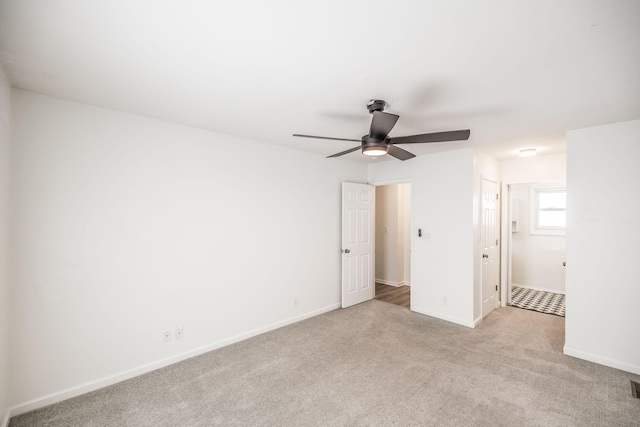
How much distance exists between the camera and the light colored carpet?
2191 mm

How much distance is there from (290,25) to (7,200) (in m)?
2.46

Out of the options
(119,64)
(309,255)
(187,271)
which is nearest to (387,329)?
(309,255)

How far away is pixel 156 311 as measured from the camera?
2.90 meters

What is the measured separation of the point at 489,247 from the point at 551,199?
2471mm

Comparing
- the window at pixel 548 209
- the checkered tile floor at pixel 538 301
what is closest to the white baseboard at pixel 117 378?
the checkered tile floor at pixel 538 301

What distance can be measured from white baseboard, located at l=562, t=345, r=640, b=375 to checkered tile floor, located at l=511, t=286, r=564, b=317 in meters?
1.56

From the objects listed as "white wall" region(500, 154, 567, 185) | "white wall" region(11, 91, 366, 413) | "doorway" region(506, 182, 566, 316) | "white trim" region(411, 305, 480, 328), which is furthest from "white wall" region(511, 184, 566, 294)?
"white wall" region(11, 91, 366, 413)

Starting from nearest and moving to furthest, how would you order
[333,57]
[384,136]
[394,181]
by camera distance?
1. [333,57]
2. [384,136]
3. [394,181]

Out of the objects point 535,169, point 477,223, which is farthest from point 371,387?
point 535,169

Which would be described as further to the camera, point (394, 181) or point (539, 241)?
point (539, 241)

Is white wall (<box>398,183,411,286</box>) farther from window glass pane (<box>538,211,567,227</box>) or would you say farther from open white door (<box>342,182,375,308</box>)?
window glass pane (<box>538,211,567,227</box>)

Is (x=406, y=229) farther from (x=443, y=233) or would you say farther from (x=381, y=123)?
(x=381, y=123)

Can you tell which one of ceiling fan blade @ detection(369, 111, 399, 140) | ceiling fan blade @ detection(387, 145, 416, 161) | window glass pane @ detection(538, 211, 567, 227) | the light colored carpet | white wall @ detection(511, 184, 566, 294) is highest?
ceiling fan blade @ detection(369, 111, 399, 140)

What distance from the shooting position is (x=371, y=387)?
257 centimetres
